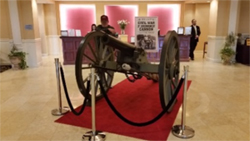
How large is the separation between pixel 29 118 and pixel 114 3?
789 centimetres

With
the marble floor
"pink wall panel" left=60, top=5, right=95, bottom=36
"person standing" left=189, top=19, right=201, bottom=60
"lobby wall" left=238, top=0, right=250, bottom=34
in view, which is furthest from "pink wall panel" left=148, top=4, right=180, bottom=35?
the marble floor

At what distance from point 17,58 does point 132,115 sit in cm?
500

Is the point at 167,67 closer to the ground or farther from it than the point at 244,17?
closer to the ground

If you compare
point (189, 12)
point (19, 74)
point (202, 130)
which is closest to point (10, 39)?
point (19, 74)

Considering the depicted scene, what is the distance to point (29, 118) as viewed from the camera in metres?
3.02

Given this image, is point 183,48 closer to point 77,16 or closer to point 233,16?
point 233,16

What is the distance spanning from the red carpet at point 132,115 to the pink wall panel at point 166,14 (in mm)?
6589

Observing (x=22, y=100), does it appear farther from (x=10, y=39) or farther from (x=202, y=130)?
(x=10, y=39)

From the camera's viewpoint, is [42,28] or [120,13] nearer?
[42,28]

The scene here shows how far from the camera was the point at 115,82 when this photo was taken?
16.5ft

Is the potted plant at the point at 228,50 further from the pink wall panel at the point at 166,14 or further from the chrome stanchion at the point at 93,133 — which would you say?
the chrome stanchion at the point at 93,133

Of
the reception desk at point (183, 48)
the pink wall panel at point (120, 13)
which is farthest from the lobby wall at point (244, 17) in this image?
the pink wall panel at point (120, 13)

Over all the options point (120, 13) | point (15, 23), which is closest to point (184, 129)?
point (15, 23)

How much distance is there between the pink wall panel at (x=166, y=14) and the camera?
10062 millimetres
